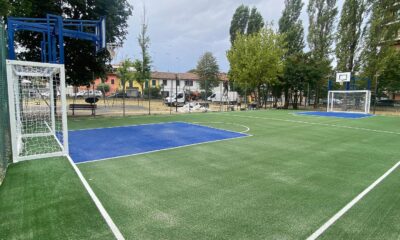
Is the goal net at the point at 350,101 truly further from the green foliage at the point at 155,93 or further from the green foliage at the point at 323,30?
the green foliage at the point at 155,93

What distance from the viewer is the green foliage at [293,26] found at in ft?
96.4

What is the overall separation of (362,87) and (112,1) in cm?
2528

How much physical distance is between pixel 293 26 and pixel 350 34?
19.5ft

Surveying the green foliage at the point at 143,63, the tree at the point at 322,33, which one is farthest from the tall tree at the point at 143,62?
the tree at the point at 322,33

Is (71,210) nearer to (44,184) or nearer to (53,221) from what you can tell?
(53,221)

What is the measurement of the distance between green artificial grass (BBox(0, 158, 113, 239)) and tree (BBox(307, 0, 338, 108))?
27992 millimetres

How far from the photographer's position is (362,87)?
26875mm

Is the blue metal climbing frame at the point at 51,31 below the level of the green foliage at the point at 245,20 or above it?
below

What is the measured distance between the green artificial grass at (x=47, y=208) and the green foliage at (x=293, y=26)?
95.3 ft

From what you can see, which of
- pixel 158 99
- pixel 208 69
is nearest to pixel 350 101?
pixel 158 99

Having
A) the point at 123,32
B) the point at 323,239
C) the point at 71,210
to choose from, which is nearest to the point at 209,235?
the point at 323,239

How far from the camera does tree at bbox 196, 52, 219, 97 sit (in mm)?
49250

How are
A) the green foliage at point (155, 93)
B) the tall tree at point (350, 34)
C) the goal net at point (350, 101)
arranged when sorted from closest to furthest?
the goal net at point (350, 101) < the tall tree at point (350, 34) < the green foliage at point (155, 93)

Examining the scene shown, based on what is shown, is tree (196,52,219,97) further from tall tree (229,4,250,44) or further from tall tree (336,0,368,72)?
tall tree (336,0,368,72)
